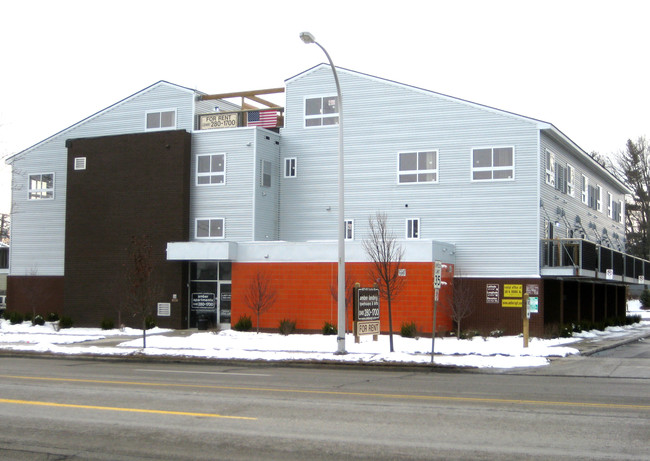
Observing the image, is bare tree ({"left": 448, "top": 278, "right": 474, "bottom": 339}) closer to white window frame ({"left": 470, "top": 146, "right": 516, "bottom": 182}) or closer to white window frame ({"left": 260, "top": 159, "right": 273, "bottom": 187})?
white window frame ({"left": 470, "top": 146, "right": 516, "bottom": 182})

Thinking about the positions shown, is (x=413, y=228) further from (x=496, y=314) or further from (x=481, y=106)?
(x=481, y=106)

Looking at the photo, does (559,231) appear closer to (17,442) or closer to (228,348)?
(228,348)

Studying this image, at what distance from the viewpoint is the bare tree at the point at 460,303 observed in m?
28.8

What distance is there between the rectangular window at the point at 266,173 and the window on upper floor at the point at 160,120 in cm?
546

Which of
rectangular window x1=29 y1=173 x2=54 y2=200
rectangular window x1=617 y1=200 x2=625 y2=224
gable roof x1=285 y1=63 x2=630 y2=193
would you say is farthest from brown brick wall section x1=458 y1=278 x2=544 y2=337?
rectangular window x1=29 y1=173 x2=54 y2=200

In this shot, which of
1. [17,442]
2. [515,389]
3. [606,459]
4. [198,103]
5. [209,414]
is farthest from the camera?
[198,103]

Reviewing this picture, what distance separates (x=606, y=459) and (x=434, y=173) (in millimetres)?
24414

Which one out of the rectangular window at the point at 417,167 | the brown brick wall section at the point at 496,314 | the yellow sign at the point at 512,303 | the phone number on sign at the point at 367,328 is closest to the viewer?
the phone number on sign at the point at 367,328

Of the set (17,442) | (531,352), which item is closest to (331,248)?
(531,352)

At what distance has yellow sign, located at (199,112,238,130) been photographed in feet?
116

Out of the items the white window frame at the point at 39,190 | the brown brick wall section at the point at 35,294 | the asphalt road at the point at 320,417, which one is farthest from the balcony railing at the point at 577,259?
the white window frame at the point at 39,190

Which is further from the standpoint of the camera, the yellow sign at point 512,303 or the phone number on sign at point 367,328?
the yellow sign at point 512,303

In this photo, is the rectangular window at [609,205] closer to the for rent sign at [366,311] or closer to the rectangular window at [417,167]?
the rectangular window at [417,167]

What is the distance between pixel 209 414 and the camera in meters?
11.1
